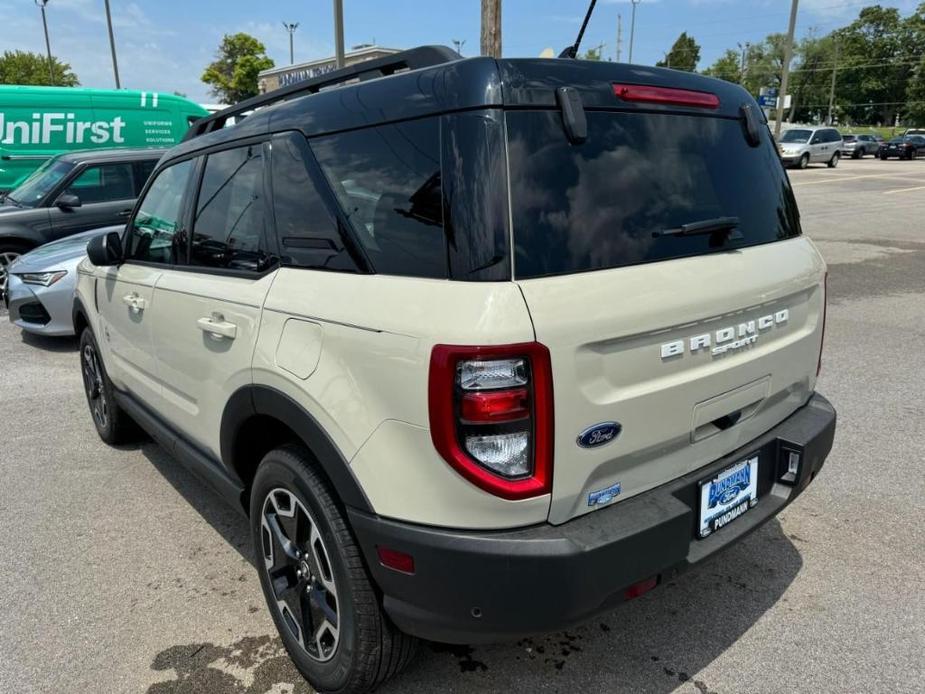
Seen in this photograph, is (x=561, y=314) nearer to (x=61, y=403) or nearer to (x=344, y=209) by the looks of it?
(x=344, y=209)

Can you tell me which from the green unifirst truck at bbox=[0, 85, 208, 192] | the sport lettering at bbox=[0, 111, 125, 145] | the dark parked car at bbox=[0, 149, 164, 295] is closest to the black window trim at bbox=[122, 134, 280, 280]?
the dark parked car at bbox=[0, 149, 164, 295]

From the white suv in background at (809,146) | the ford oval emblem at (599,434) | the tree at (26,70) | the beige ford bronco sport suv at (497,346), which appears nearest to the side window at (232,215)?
the beige ford bronco sport suv at (497,346)

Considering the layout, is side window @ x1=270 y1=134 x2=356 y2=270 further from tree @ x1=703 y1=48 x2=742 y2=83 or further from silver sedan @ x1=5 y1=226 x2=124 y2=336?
tree @ x1=703 y1=48 x2=742 y2=83

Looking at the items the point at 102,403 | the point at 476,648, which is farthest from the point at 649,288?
the point at 102,403

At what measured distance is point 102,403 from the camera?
14.3 ft

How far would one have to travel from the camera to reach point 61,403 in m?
5.28

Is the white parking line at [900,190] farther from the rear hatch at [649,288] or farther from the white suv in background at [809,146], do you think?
the rear hatch at [649,288]

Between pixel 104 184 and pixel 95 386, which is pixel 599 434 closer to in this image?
pixel 95 386

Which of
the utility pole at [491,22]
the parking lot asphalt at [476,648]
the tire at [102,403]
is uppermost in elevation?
the utility pole at [491,22]

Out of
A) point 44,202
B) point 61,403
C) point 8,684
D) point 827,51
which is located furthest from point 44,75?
point 827,51

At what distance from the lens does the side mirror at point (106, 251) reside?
138 inches

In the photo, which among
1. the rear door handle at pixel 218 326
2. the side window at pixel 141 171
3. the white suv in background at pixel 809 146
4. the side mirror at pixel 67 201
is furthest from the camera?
the white suv in background at pixel 809 146

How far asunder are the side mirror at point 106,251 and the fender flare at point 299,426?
152cm

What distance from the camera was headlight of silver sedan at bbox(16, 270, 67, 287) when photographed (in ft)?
21.3
